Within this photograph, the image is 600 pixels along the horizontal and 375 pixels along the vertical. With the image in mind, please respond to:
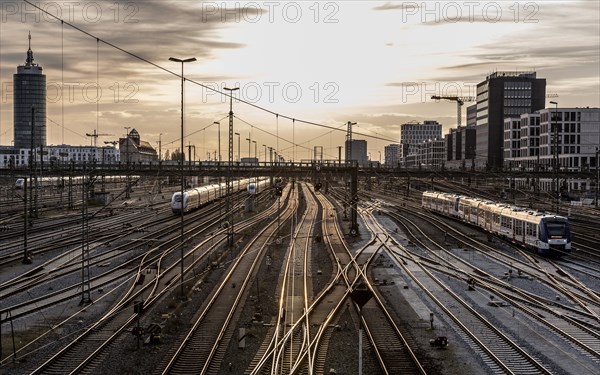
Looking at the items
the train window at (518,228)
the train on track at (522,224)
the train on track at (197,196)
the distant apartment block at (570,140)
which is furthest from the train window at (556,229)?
the distant apartment block at (570,140)

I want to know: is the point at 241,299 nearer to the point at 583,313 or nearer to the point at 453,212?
the point at 583,313

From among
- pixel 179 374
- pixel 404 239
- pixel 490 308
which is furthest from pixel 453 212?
pixel 179 374

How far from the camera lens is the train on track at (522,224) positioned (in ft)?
142

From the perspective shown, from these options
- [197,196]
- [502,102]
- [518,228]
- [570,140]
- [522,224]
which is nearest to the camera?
[522,224]

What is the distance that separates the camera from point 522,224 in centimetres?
4769

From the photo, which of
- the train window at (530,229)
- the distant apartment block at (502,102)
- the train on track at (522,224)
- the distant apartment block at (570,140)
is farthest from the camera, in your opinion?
the distant apartment block at (502,102)

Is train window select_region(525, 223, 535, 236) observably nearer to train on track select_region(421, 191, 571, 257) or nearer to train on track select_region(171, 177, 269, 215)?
train on track select_region(421, 191, 571, 257)

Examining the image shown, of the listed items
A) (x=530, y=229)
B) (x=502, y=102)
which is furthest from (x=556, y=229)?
(x=502, y=102)

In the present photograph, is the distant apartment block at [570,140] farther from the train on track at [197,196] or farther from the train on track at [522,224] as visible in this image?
the train on track at [522,224]

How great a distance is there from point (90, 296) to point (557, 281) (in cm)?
2204

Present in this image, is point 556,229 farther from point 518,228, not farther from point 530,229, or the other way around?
point 518,228

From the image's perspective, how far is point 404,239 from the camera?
55.6 m

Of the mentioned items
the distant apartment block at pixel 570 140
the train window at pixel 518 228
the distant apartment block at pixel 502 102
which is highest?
the distant apartment block at pixel 502 102

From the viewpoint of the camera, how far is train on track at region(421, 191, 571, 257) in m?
43.4
